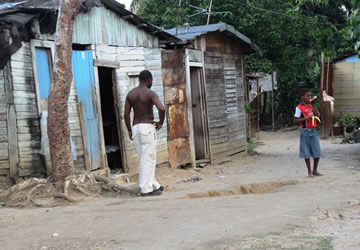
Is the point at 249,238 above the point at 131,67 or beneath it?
beneath

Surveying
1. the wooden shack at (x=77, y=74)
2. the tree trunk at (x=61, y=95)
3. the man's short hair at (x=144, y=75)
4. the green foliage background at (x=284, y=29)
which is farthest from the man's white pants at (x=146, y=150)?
the green foliage background at (x=284, y=29)

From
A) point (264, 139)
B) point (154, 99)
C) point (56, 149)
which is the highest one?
point (154, 99)

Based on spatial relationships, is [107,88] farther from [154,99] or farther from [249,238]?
[249,238]

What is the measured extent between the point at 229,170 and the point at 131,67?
355cm

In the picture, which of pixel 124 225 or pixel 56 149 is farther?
pixel 56 149

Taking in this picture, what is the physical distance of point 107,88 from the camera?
10844 mm

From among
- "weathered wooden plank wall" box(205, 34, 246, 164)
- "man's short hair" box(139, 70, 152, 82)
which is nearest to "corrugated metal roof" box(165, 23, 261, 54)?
"weathered wooden plank wall" box(205, 34, 246, 164)

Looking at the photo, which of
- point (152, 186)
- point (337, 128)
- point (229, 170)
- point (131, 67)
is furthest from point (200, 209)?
point (337, 128)

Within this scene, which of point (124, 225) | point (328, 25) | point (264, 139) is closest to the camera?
point (124, 225)

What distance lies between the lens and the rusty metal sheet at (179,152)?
401 inches

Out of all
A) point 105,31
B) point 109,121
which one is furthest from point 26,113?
point 109,121

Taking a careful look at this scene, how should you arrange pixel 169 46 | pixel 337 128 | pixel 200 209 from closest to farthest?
pixel 200 209 < pixel 169 46 < pixel 337 128

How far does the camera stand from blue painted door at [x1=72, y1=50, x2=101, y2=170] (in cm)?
770

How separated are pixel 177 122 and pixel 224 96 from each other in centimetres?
238
